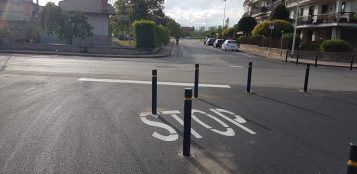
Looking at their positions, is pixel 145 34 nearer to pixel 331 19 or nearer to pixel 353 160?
pixel 331 19

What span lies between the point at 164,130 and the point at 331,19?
1557 inches

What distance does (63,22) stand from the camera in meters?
32.4

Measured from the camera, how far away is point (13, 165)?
485 cm

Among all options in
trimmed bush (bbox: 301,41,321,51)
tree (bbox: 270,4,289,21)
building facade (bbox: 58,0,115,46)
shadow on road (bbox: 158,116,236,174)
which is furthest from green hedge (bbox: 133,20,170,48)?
tree (bbox: 270,4,289,21)

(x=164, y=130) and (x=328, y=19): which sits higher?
(x=328, y=19)

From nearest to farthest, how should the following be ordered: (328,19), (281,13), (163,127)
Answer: (163,127) → (328,19) → (281,13)

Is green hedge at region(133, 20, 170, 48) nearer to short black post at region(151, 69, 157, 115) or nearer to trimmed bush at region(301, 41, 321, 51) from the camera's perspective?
trimmed bush at region(301, 41, 321, 51)

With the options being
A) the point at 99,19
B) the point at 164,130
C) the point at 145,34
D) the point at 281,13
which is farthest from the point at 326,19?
the point at 164,130

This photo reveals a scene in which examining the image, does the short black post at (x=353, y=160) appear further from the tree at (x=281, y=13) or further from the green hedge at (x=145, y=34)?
the tree at (x=281, y=13)

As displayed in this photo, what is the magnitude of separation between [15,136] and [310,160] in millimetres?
4546

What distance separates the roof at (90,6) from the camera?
40406mm

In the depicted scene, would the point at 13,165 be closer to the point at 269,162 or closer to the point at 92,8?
the point at 269,162

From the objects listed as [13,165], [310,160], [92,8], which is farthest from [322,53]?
[13,165]

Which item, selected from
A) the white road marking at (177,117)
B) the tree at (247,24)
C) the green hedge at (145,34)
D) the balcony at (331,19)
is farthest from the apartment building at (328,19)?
the white road marking at (177,117)
